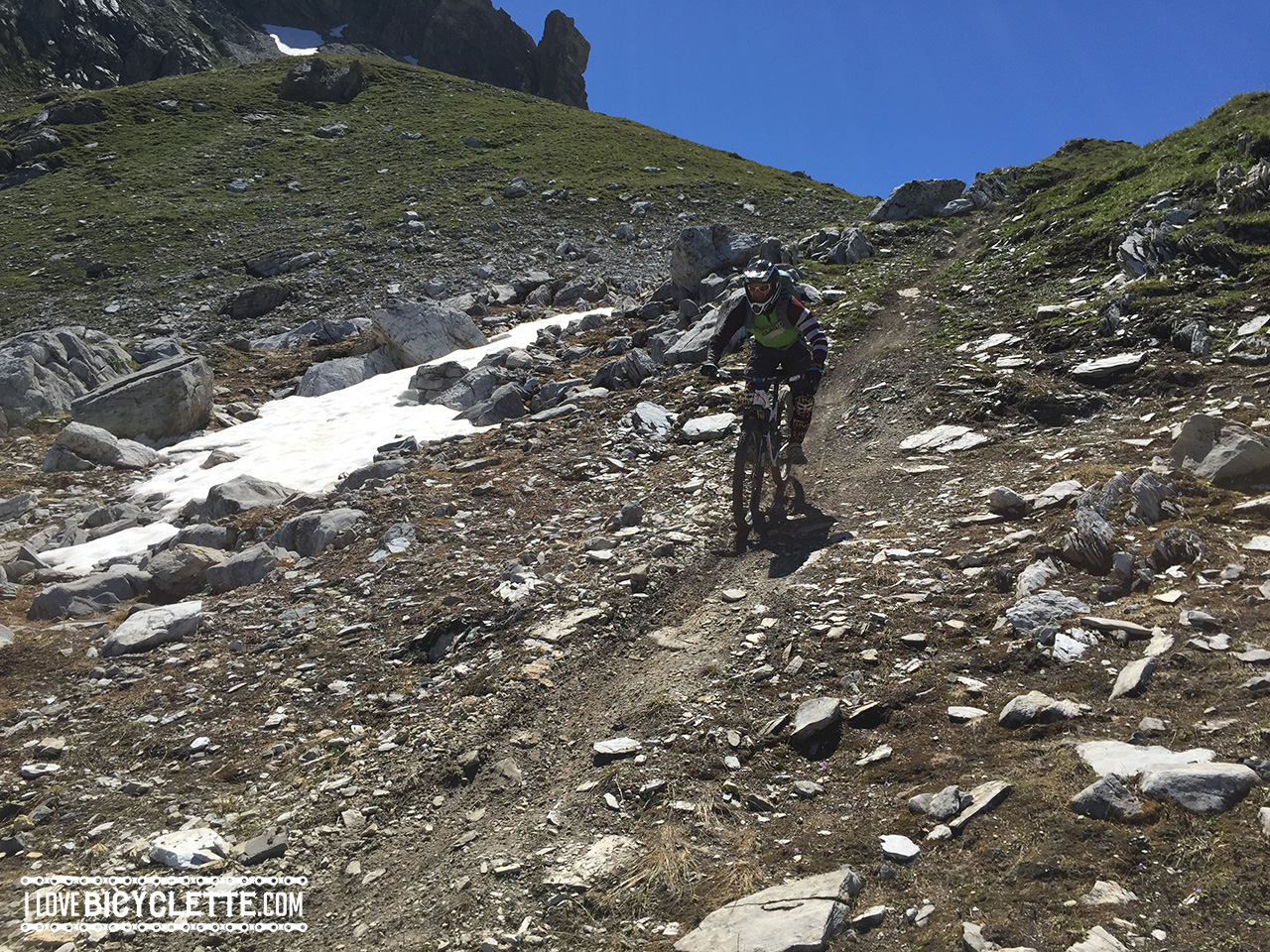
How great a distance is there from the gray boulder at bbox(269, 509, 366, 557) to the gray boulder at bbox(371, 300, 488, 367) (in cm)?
1336

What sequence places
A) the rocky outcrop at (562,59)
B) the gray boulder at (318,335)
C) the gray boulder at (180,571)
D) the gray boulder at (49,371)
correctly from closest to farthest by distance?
the gray boulder at (180,571) < the gray boulder at (49,371) < the gray boulder at (318,335) < the rocky outcrop at (562,59)

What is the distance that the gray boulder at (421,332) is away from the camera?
81.3 feet

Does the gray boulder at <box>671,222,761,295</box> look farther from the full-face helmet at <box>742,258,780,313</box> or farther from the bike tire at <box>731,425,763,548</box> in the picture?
the bike tire at <box>731,425,763,548</box>

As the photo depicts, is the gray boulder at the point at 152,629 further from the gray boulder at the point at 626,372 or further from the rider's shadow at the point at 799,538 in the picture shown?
the gray boulder at the point at 626,372

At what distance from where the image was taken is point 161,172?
195ft

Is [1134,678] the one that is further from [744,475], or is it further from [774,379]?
[774,379]

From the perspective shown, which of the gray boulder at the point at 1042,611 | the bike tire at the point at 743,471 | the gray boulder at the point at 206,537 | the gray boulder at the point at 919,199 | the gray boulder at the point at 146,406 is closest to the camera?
the gray boulder at the point at 1042,611

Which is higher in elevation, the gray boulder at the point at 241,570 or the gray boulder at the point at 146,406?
the gray boulder at the point at 146,406

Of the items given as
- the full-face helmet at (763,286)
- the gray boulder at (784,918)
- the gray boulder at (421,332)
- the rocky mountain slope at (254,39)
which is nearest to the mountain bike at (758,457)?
the full-face helmet at (763,286)

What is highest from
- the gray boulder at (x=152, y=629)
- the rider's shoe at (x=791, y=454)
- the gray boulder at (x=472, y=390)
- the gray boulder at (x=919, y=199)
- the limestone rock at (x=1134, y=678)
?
the gray boulder at (x=919, y=199)

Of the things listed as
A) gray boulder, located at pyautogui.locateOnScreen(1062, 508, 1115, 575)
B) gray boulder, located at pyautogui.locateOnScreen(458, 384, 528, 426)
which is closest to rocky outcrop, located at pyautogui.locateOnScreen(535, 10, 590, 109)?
gray boulder, located at pyautogui.locateOnScreen(458, 384, 528, 426)

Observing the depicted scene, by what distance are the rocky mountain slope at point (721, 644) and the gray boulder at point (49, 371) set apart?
17 centimetres

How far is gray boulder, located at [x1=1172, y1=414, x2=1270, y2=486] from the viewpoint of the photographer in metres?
7.15

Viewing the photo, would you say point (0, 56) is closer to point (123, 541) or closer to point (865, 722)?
point (123, 541)
